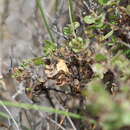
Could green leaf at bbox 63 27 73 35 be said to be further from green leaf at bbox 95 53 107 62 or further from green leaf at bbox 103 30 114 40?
green leaf at bbox 95 53 107 62

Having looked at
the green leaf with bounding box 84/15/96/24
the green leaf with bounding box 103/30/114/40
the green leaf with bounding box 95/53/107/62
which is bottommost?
the green leaf with bounding box 95/53/107/62

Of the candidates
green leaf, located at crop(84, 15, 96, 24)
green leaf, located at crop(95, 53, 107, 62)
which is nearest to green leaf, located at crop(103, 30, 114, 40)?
green leaf, located at crop(84, 15, 96, 24)

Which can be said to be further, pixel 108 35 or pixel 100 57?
pixel 108 35

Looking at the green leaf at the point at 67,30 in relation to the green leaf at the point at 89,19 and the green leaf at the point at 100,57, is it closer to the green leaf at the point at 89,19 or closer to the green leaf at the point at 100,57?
the green leaf at the point at 89,19

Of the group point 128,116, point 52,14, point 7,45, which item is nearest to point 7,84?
point 7,45

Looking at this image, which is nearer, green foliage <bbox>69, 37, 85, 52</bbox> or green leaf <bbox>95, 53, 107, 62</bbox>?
green leaf <bbox>95, 53, 107, 62</bbox>

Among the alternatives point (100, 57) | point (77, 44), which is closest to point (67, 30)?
point (77, 44)

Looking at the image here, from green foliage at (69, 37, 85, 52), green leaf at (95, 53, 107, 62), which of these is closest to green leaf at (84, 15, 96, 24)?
green foliage at (69, 37, 85, 52)

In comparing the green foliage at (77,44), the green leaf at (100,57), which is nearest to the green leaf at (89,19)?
the green foliage at (77,44)

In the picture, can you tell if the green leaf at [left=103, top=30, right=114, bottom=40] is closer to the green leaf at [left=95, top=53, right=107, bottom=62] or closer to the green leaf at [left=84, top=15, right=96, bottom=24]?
the green leaf at [left=84, top=15, right=96, bottom=24]

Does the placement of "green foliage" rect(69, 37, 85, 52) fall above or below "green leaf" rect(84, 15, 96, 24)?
below

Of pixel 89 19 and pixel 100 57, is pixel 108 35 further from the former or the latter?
pixel 100 57

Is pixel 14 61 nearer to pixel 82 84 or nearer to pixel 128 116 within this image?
pixel 82 84
